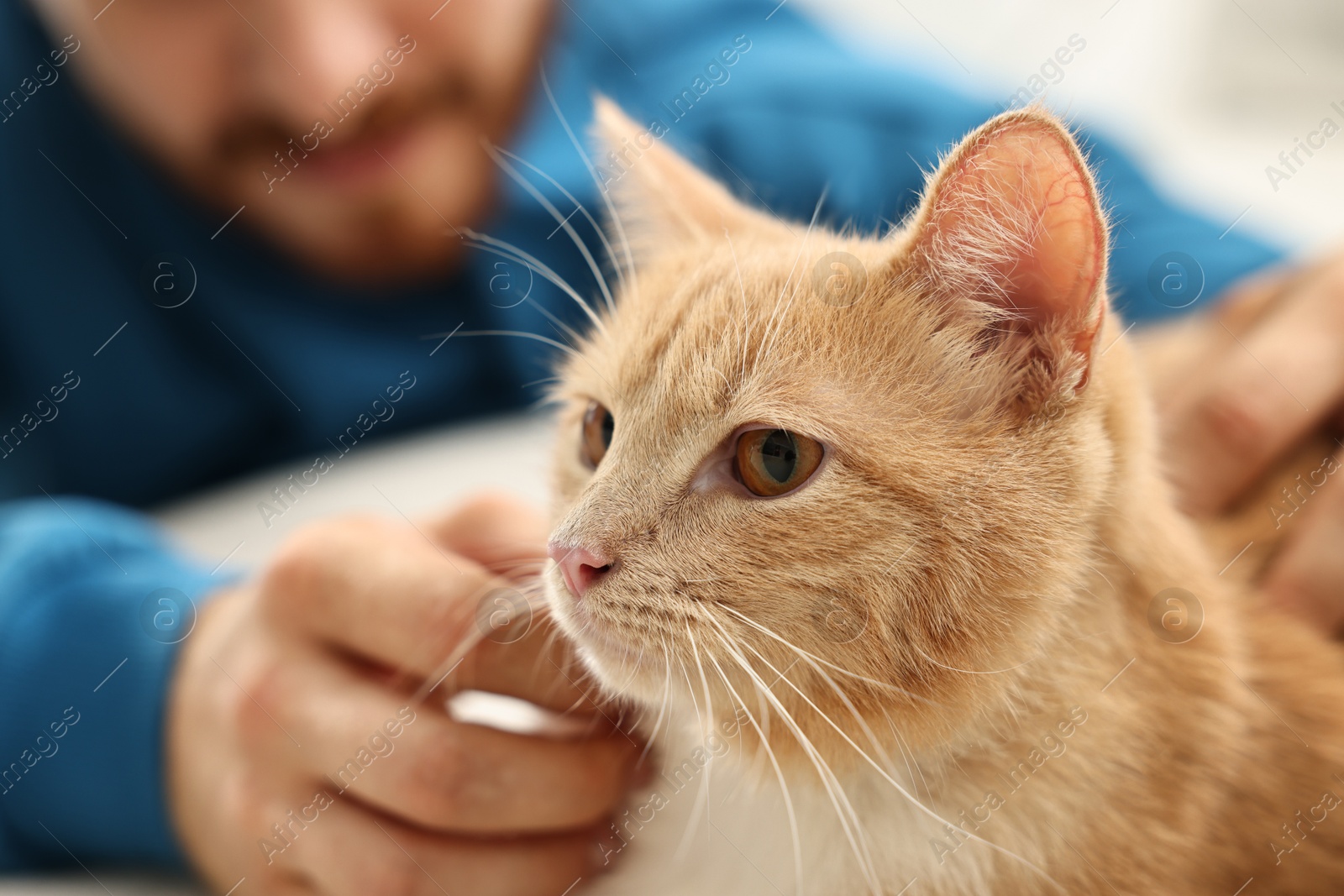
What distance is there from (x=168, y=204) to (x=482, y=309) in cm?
65

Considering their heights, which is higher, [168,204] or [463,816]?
[168,204]

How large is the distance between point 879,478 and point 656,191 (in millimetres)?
500

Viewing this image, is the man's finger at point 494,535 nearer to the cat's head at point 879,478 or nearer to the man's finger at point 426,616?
the man's finger at point 426,616

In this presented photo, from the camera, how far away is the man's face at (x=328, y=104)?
1.42m

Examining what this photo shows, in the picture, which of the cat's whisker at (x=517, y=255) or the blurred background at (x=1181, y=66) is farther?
the blurred background at (x=1181, y=66)

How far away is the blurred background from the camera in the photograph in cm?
235

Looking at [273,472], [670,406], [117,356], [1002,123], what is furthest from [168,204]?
[1002,123]

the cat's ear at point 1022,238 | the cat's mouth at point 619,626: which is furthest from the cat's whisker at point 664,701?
the cat's ear at point 1022,238

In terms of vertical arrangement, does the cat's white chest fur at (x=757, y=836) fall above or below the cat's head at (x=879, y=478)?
below

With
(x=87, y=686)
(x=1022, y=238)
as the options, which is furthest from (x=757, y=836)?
(x=87, y=686)

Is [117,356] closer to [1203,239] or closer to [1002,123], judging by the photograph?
[1002,123]

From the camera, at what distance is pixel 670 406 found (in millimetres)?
784

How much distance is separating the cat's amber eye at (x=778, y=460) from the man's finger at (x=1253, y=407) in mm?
558

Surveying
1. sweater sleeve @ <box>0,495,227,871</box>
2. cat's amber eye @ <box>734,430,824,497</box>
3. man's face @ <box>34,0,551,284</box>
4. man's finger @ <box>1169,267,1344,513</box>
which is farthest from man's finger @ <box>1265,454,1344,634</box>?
man's face @ <box>34,0,551,284</box>
